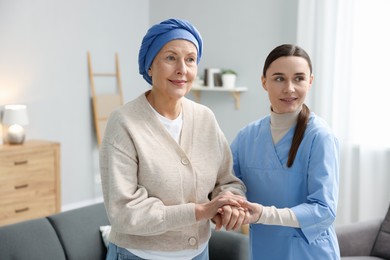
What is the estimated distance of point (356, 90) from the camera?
396cm

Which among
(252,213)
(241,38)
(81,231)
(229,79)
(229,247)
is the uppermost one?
(241,38)

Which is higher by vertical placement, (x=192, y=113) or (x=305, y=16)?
(x=305, y=16)

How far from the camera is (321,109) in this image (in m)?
4.16

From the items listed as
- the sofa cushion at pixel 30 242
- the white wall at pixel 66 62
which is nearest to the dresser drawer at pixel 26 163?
the white wall at pixel 66 62

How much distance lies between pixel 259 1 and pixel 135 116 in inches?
141

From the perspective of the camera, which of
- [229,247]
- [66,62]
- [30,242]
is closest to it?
[30,242]

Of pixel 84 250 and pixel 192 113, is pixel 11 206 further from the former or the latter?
pixel 192 113

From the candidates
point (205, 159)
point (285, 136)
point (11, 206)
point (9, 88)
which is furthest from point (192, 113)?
point (9, 88)

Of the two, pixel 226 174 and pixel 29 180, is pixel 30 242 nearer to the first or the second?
pixel 226 174

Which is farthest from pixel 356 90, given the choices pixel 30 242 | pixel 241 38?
pixel 30 242

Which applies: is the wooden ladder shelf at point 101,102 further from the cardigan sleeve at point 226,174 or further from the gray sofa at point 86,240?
the cardigan sleeve at point 226,174

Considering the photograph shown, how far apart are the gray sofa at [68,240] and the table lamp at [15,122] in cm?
195

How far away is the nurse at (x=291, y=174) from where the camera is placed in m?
1.52

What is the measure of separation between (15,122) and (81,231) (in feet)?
6.93
